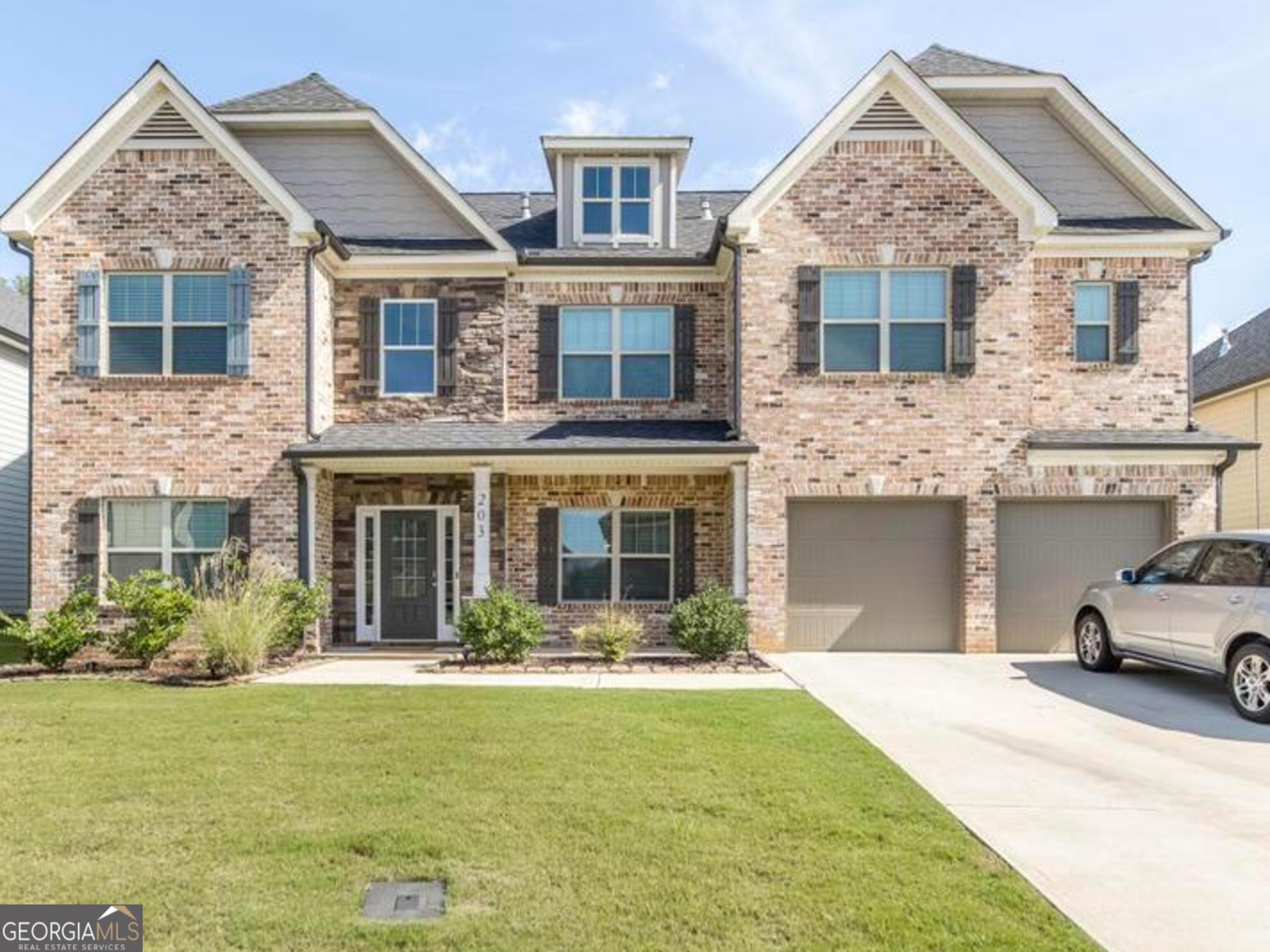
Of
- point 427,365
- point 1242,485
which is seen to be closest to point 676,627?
point 427,365

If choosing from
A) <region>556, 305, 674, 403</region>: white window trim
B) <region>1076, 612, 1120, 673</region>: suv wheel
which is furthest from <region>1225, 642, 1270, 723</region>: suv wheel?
<region>556, 305, 674, 403</region>: white window trim

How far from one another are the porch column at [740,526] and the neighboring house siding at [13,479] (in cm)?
1459

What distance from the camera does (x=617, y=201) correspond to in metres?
15.3

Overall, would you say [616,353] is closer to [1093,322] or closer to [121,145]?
[1093,322]

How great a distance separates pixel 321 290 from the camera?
13.7 m

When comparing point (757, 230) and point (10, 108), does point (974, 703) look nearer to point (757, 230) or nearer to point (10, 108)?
point (757, 230)

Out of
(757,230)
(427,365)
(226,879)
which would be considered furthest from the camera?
(427,365)

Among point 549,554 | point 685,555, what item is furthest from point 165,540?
point 685,555

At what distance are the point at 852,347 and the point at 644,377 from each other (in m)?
3.37

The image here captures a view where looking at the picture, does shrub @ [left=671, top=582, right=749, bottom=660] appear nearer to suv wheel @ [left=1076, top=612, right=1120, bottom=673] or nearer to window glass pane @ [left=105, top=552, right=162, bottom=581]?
suv wheel @ [left=1076, top=612, right=1120, bottom=673]

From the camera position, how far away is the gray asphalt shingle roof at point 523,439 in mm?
12750

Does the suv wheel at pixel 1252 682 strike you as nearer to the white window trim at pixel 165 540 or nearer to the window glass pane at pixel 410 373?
the window glass pane at pixel 410 373

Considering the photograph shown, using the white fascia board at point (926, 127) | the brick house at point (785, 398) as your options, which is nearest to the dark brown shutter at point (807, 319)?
the brick house at point (785, 398)

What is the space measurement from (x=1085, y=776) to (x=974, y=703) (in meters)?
2.82
